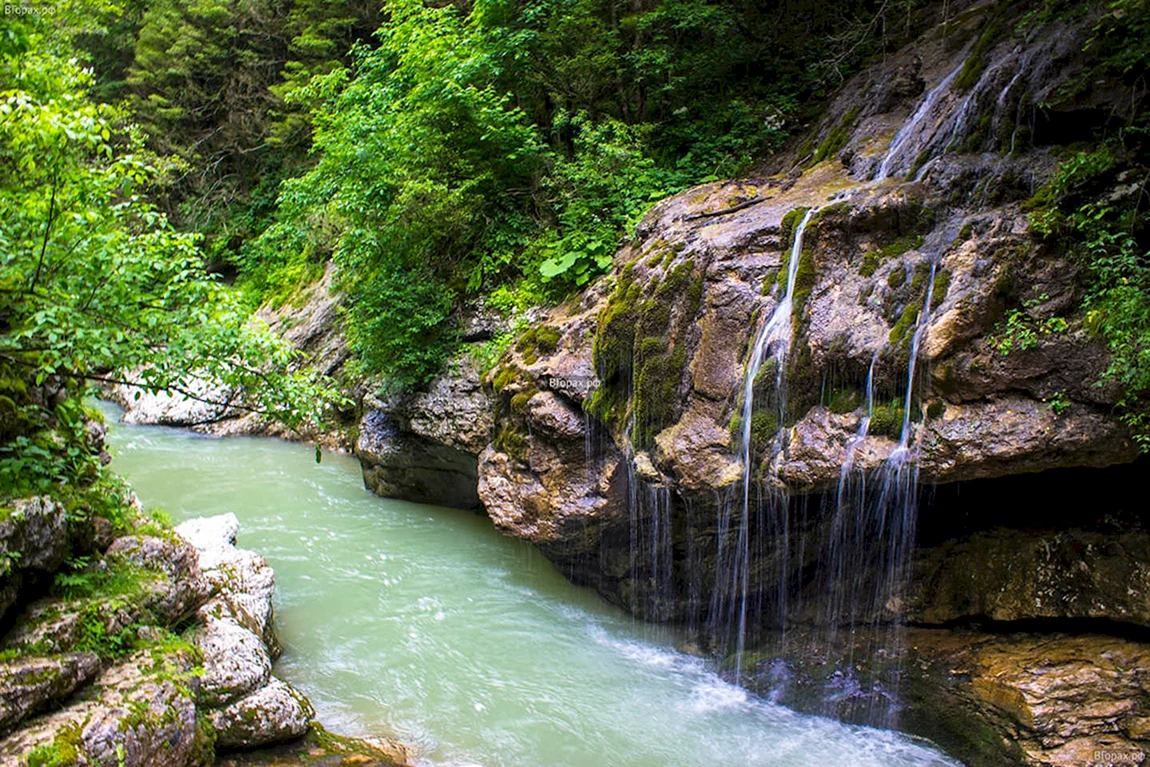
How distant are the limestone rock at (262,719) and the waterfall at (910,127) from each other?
23.2ft

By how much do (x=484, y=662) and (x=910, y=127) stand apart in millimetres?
7084

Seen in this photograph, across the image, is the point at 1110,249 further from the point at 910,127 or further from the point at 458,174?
the point at 458,174

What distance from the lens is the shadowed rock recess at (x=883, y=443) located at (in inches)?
204

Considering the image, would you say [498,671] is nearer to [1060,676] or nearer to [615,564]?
[615,564]

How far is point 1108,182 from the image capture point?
534 cm

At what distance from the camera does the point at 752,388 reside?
251 inches

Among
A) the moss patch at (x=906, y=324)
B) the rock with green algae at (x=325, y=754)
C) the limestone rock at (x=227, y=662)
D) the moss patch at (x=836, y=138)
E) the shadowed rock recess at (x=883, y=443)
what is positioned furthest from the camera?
the moss patch at (x=836, y=138)

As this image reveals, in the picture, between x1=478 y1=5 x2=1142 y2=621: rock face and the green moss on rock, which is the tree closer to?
x1=478 y1=5 x2=1142 y2=621: rock face

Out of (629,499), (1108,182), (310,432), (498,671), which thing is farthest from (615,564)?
(310,432)

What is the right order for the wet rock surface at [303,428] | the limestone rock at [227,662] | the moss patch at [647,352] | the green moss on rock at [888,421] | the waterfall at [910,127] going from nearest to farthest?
the limestone rock at [227,662] → the green moss on rock at [888,421] → the moss patch at [647,352] → the waterfall at [910,127] → the wet rock surface at [303,428]

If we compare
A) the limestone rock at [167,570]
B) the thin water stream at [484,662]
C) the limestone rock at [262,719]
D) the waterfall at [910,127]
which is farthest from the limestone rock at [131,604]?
the waterfall at [910,127]

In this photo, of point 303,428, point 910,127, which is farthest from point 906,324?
point 303,428

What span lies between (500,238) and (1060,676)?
8.85 metres

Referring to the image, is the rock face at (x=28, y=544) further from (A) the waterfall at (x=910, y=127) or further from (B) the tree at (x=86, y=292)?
(A) the waterfall at (x=910, y=127)
